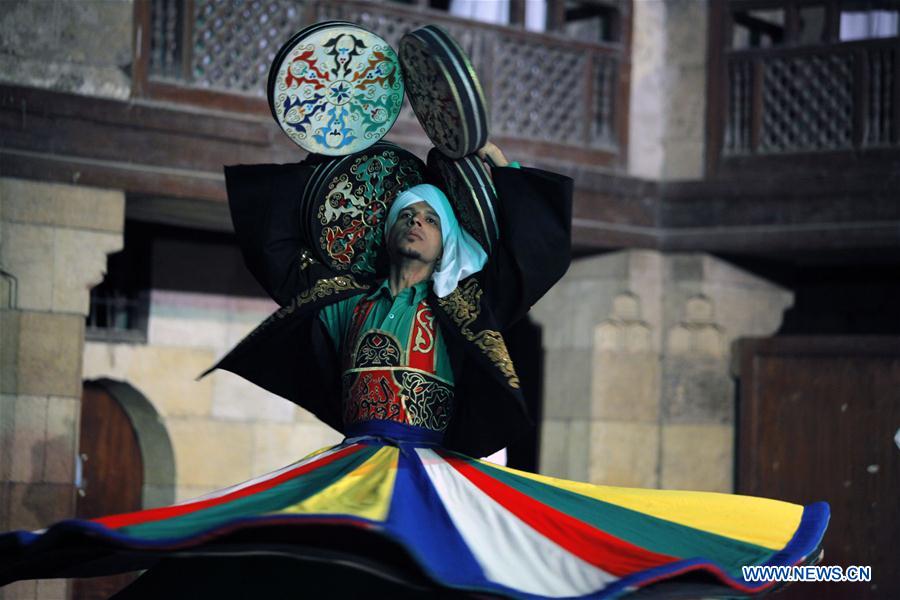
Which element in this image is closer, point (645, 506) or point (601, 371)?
point (645, 506)

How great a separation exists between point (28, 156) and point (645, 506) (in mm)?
4480

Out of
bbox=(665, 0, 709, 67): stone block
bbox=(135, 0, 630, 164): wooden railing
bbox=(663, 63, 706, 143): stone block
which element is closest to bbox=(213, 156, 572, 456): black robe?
bbox=(135, 0, 630, 164): wooden railing

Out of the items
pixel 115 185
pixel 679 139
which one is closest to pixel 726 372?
pixel 679 139

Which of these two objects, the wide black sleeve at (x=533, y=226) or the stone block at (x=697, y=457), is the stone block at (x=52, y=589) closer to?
the stone block at (x=697, y=457)

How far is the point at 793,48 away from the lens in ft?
30.7

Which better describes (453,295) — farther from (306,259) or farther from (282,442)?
(282,442)

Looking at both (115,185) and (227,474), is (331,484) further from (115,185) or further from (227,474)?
(227,474)

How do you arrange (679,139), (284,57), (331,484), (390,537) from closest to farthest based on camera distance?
(390,537), (331,484), (284,57), (679,139)

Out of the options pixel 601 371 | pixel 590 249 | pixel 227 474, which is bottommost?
pixel 227 474

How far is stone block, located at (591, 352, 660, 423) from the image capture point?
9453mm

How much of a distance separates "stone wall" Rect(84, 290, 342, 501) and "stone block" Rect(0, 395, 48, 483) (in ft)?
5.22

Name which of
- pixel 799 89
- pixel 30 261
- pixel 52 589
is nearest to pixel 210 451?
pixel 52 589

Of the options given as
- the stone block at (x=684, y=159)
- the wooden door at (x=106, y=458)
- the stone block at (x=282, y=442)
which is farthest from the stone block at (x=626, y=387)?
the wooden door at (x=106, y=458)

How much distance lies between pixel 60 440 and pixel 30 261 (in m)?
0.95
